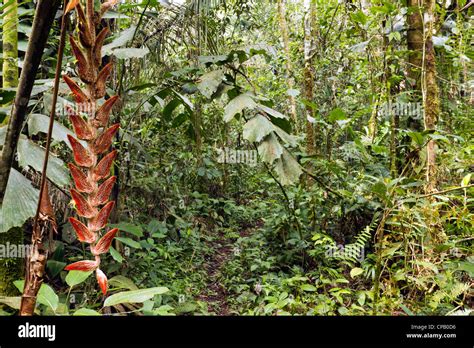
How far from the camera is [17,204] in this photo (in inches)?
41.7

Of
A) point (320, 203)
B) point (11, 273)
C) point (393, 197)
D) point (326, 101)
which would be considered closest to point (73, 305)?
point (11, 273)

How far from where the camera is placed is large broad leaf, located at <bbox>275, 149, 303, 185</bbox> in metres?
1.91

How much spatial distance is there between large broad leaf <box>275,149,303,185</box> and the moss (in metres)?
1.24

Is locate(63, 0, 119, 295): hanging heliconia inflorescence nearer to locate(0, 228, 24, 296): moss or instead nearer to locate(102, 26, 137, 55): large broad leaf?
locate(0, 228, 24, 296): moss

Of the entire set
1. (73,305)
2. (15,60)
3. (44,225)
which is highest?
(15,60)

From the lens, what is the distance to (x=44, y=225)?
16.3 inches

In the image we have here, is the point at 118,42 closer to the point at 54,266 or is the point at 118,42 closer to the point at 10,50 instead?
the point at 10,50

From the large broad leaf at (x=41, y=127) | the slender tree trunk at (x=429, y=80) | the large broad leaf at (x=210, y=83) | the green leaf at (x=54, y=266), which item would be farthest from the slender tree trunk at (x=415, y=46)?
the green leaf at (x=54, y=266)

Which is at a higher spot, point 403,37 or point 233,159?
point 403,37

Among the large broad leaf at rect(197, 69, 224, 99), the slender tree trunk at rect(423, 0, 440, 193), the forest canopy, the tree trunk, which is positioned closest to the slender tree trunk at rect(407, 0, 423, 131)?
the forest canopy

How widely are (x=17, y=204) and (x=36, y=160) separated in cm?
14
